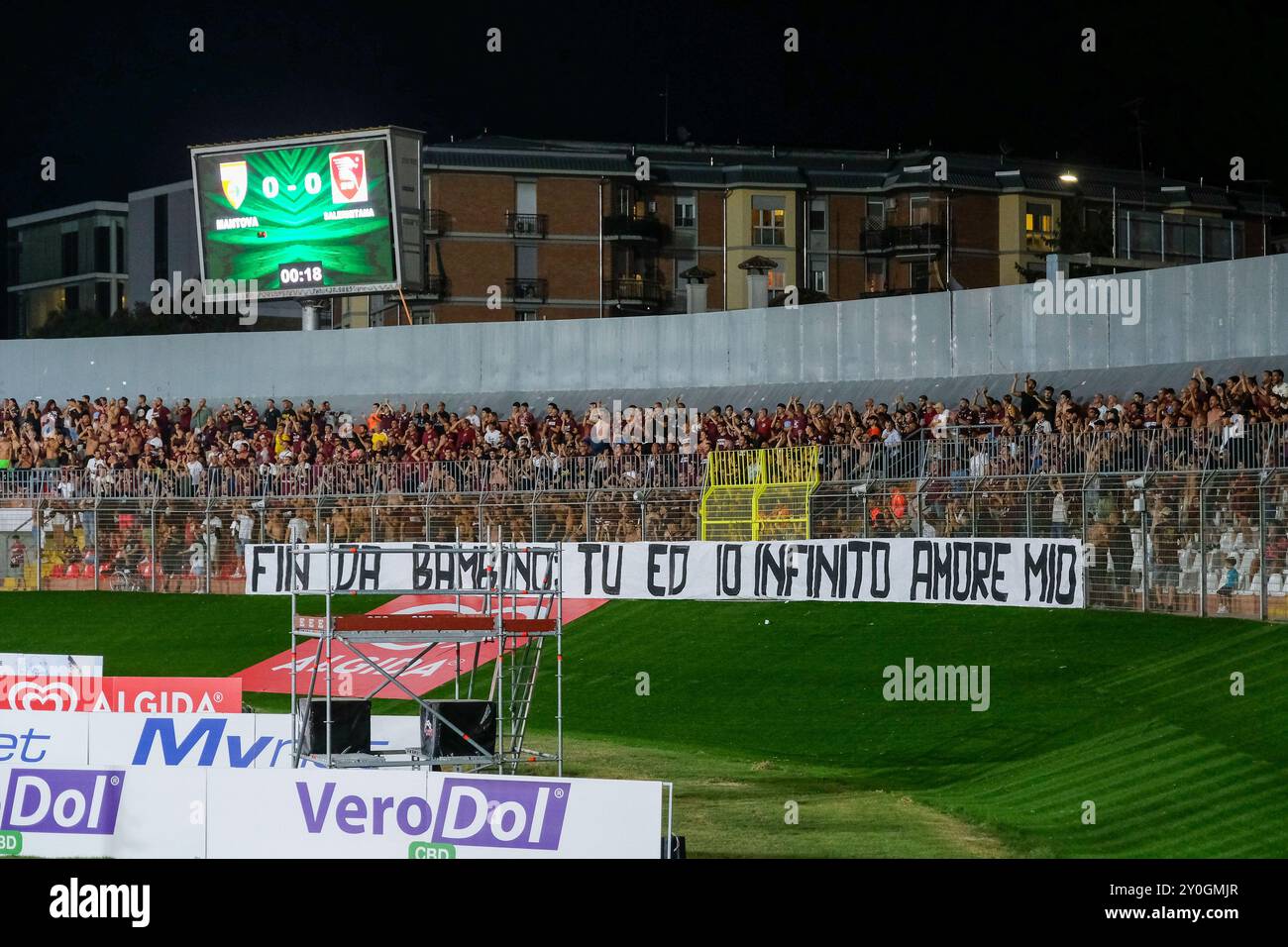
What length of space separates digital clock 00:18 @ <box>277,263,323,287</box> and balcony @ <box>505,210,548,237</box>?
36.4m

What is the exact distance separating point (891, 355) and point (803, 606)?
11139 millimetres

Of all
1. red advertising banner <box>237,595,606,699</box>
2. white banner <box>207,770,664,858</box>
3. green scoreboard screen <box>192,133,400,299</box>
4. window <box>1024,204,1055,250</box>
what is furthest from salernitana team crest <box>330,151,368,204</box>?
window <box>1024,204,1055,250</box>

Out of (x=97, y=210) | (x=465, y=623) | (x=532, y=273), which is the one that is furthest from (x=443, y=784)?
(x=97, y=210)

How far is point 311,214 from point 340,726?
1216 inches

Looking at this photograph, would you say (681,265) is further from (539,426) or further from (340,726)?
(340,726)

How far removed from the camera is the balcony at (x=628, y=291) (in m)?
84.8

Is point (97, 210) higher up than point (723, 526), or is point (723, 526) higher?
point (97, 210)

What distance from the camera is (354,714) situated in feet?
55.5

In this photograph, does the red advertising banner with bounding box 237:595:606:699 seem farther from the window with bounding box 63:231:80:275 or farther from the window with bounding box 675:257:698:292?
the window with bounding box 63:231:80:275

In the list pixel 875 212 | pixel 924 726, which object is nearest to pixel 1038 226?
pixel 875 212

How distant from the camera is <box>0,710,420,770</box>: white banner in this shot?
18.4 metres

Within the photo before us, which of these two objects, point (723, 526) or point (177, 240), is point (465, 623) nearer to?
point (723, 526)

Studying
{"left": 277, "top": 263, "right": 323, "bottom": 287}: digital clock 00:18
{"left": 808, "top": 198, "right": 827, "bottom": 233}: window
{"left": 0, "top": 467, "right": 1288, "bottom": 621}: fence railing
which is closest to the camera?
{"left": 0, "top": 467, "right": 1288, "bottom": 621}: fence railing

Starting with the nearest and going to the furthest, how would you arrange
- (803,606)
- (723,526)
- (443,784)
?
(443,784) < (803,606) < (723,526)
